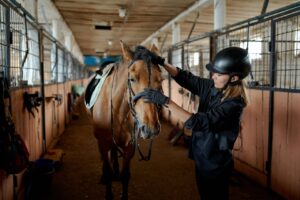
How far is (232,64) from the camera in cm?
151

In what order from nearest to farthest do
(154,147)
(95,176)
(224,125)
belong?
(224,125) < (95,176) < (154,147)

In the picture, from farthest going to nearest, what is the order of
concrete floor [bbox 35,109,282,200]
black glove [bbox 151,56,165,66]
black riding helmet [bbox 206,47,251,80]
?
concrete floor [bbox 35,109,282,200]
black glove [bbox 151,56,165,66]
black riding helmet [bbox 206,47,251,80]

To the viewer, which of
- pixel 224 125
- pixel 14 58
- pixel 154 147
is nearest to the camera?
pixel 224 125

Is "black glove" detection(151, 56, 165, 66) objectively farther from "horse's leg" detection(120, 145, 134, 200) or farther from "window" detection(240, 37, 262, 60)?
"window" detection(240, 37, 262, 60)

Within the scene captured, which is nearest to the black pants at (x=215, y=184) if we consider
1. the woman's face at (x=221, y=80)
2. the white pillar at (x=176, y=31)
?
the woman's face at (x=221, y=80)

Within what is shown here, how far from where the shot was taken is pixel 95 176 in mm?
3041

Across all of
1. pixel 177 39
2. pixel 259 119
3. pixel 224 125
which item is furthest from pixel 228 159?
pixel 177 39

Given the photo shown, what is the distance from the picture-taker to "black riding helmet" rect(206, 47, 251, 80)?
150cm

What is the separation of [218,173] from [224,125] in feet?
1.00

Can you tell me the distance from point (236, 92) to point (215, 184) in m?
0.58

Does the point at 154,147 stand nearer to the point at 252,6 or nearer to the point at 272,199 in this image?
the point at 272,199

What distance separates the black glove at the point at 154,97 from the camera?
1440 millimetres

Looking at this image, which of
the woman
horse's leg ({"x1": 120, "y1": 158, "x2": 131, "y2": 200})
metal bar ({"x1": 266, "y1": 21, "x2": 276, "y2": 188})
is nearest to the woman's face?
Result: the woman

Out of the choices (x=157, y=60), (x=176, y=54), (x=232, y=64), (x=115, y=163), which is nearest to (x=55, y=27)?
(x=176, y=54)
